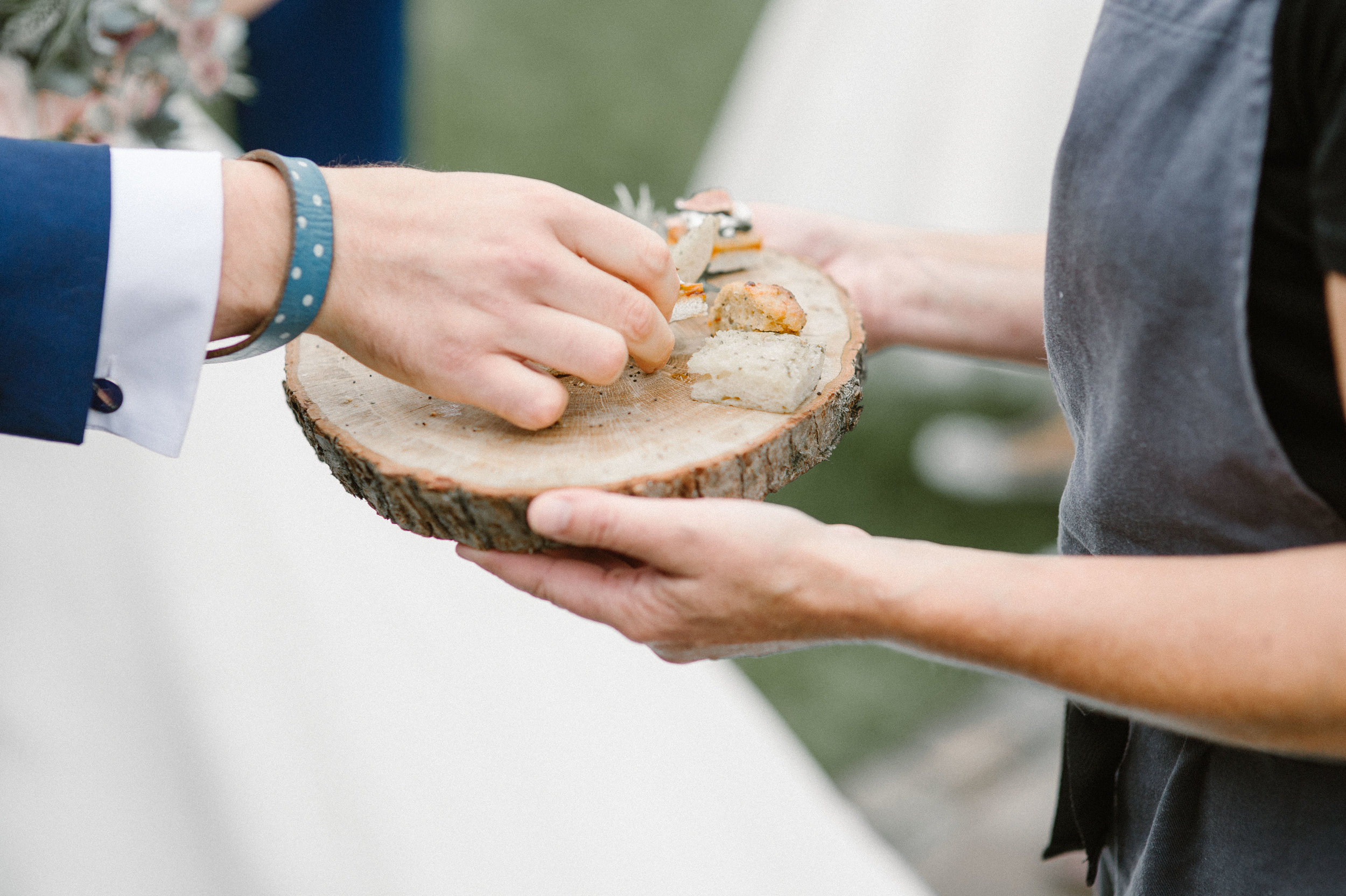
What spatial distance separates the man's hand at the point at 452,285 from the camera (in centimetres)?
78

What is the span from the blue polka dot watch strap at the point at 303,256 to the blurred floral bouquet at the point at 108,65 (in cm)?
56

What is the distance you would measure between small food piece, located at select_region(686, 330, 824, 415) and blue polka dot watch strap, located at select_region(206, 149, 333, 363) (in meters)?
0.32

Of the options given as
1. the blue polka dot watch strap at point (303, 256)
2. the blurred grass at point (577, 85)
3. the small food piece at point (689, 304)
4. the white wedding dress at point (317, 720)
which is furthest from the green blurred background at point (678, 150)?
the blue polka dot watch strap at point (303, 256)

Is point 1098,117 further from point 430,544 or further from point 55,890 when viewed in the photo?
point 55,890

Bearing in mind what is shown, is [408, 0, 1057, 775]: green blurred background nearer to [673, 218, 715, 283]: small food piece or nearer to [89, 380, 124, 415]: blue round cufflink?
[673, 218, 715, 283]: small food piece

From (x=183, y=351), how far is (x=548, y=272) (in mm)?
294

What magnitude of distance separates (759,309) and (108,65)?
92cm

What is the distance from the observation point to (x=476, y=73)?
4789mm

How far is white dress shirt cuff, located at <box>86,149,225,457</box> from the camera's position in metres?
0.73

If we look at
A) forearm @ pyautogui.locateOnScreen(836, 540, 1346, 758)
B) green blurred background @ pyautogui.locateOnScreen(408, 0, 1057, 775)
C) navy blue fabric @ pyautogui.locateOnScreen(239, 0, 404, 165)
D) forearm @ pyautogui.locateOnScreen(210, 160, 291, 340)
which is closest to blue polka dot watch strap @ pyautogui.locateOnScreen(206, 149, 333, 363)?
forearm @ pyautogui.locateOnScreen(210, 160, 291, 340)

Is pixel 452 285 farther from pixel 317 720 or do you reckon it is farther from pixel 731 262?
pixel 317 720

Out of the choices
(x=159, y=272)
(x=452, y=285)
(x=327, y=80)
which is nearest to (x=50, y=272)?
(x=159, y=272)

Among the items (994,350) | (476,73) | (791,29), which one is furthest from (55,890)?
(476,73)

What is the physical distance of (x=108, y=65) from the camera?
1.25 metres
